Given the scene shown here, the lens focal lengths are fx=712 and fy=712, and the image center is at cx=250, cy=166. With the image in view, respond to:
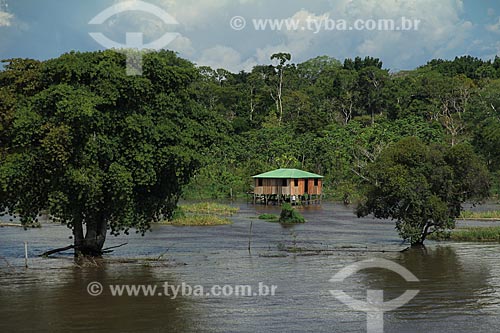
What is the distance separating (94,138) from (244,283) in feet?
22.3

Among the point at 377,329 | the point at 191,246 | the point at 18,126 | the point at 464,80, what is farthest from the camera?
the point at 464,80

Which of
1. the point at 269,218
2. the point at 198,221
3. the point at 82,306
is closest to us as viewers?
the point at 82,306

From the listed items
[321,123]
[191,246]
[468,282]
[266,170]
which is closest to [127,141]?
[191,246]

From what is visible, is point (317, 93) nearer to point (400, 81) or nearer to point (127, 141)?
point (400, 81)

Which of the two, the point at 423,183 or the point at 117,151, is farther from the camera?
the point at 423,183

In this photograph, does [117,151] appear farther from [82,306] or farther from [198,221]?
[198,221]

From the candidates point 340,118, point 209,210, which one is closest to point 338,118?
point 340,118

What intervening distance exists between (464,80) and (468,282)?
63.3 metres

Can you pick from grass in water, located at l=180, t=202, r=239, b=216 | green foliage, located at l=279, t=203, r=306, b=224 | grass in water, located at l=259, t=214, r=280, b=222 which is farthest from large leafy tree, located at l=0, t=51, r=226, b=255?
grass in water, located at l=180, t=202, r=239, b=216

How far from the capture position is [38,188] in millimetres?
24281

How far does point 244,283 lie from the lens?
2244cm

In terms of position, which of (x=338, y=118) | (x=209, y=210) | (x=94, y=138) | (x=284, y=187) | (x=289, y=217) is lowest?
(x=289, y=217)

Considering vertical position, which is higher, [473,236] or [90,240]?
[90,240]

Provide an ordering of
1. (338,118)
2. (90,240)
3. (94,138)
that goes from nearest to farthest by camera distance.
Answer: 1. (94,138)
2. (90,240)
3. (338,118)
